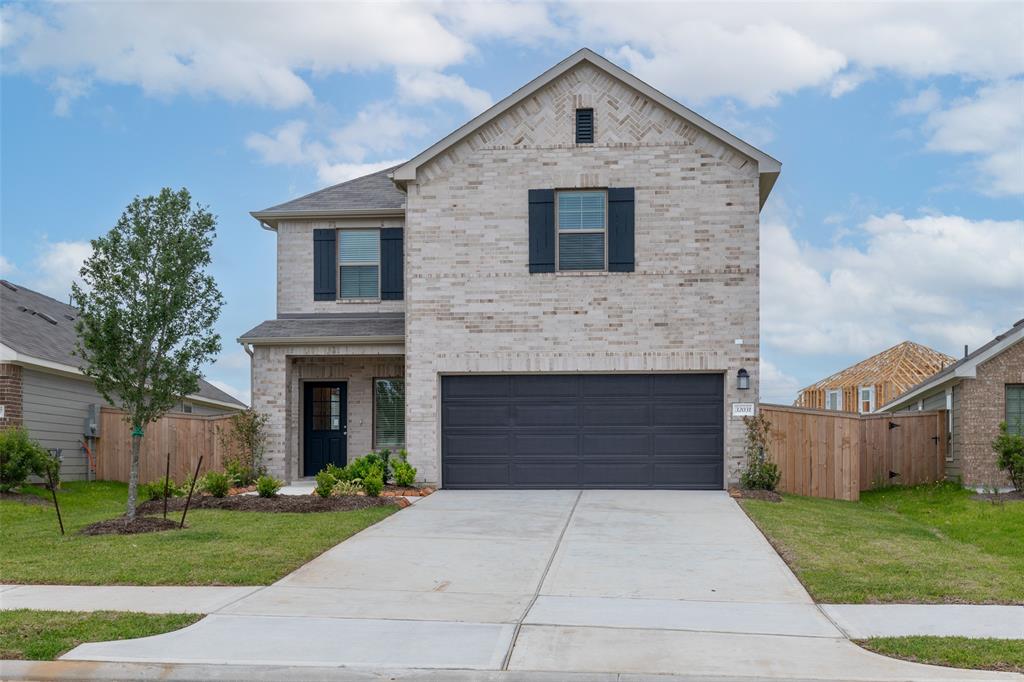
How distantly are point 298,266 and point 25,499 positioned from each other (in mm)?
7364

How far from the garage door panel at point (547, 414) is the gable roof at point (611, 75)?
202 inches

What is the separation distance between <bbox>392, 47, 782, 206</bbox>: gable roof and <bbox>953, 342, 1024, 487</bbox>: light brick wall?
6.80 metres

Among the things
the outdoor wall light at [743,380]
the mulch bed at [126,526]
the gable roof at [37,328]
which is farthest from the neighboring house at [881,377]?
the mulch bed at [126,526]

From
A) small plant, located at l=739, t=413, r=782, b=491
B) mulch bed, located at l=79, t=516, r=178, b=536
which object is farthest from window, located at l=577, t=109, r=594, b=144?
mulch bed, located at l=79, t=516, r=178, b=536

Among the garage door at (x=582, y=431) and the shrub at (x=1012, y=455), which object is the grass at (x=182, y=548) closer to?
the garage door at (x=582, y=431)

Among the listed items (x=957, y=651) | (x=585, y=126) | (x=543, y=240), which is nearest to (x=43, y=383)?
(x=543, y=240)

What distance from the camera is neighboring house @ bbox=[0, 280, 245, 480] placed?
2112cm

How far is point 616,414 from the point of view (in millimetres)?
19859

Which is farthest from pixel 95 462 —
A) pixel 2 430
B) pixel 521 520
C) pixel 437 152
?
pixel 521 520

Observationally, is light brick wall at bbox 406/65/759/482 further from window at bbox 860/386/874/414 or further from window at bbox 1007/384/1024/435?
window at bbox 860/386/874/414

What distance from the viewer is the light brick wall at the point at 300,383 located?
70.7ft

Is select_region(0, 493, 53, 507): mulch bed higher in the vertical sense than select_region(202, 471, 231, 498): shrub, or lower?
lower

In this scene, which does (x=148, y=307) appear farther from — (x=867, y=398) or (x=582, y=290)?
(x=867, y=398)

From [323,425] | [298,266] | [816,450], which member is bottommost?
[816,450]
